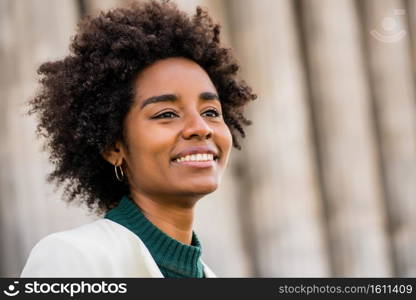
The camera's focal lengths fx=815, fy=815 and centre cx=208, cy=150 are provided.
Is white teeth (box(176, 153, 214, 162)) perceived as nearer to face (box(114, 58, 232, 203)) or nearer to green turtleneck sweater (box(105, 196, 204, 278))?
face (box(114, 58, 232, 203))

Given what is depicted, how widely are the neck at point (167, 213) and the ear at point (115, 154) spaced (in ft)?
0.37

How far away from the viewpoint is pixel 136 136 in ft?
7.39

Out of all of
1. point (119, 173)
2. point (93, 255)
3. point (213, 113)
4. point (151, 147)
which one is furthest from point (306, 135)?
point (93, 255)

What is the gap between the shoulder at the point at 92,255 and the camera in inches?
77.0

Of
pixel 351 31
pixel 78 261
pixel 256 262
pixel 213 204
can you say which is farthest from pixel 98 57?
pixel 351 31

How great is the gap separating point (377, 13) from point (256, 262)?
4.60 ft

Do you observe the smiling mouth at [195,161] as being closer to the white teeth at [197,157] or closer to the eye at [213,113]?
the white teeth at [197,157]

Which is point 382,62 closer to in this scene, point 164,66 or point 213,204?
point 213,204

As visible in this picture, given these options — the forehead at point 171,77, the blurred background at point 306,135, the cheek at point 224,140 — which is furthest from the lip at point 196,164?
the blurred background at point 306,135

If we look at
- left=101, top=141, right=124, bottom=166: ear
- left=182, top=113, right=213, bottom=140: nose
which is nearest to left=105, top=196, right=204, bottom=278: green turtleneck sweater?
left=101, top=141, right=124, bottom=166: ear

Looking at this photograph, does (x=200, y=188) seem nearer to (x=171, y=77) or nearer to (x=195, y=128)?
(x=195, y=128)

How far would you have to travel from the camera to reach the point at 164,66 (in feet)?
7.68
